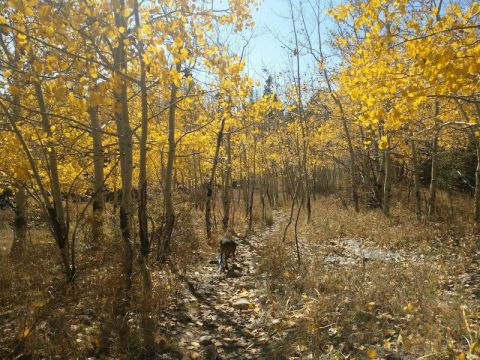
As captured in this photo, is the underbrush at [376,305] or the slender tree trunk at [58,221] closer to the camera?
the underbrush at [376,305]

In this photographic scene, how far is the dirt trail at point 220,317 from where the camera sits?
394 cm

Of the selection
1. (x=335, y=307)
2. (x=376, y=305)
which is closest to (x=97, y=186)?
(x=335, y=307)

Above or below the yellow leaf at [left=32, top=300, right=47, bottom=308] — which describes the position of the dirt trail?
below

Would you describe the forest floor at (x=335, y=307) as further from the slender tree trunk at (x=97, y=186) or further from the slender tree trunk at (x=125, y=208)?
the slender tree trunk at (x=97, y=186)

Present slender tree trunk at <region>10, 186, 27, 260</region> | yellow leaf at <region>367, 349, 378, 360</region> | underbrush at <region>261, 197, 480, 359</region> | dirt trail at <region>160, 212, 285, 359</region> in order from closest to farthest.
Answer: yellow leaf at <region>367, 349, 378, 360</region>
underbrush at <region>261, 197, 480, 359</region>
dirt trail at <region>160, 212, 285, 359</region>
slender tree trunk at <region>10, 186, 27, 260</region>

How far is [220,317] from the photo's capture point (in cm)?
480

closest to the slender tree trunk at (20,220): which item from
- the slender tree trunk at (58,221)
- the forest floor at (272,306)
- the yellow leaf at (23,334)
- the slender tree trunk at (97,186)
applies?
the forest floor at (272,306)

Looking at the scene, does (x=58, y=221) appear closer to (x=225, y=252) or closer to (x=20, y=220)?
(x=225, y=252)

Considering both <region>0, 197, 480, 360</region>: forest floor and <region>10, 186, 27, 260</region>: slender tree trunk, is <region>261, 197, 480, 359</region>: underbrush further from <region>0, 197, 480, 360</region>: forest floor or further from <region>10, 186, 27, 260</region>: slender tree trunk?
<region>10, 186, 27, 260</region>: slender tree trunk

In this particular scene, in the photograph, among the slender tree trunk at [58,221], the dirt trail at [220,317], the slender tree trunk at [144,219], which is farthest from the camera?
the slender tree trunk at [58,221]

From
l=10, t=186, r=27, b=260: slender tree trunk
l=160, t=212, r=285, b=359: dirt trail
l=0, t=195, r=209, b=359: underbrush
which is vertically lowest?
l=160, t=212, r=285, b=359: dirt trail

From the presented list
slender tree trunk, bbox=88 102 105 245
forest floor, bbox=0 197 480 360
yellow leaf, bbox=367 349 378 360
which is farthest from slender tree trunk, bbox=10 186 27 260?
yellow leaf, bbox=367 349 378 360

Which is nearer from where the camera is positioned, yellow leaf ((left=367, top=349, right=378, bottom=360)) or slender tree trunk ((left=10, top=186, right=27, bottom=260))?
yellow leaf ((left=367, top=349, right=378, bottom=360))

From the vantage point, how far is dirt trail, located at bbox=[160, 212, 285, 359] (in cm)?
394
